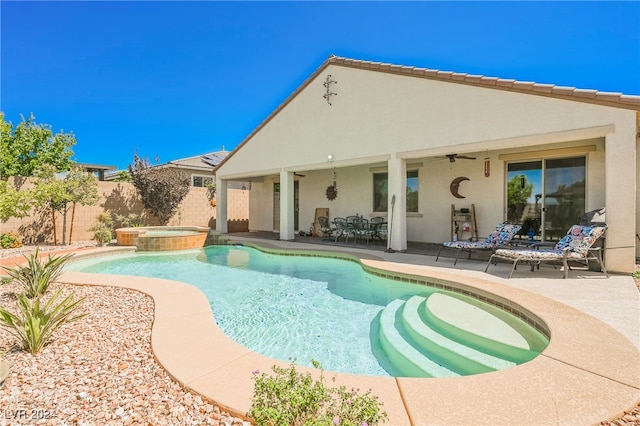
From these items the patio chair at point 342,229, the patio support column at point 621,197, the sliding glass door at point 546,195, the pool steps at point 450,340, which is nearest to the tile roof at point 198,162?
the patio chair at point 342,229

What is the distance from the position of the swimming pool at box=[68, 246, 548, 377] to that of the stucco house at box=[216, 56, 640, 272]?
3820mm

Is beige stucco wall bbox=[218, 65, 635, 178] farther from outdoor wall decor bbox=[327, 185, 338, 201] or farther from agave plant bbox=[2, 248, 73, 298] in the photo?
agave plant bbox=[2, 248, 73, 298]

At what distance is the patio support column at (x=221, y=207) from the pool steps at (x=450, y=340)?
12.7m

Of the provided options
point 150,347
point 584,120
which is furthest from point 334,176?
point 150,347

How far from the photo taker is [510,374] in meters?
2.56

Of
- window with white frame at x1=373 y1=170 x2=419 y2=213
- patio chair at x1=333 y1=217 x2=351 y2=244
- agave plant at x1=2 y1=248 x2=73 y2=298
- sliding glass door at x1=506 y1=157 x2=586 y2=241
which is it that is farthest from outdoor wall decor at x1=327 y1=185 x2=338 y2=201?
agave plant at x1=2 y1=248 x2=73 y2=298

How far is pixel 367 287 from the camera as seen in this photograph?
6805mm

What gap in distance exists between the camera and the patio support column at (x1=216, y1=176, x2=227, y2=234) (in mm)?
16172

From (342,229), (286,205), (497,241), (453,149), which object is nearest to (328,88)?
(286,205)

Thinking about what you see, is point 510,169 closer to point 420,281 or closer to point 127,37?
point 420,281

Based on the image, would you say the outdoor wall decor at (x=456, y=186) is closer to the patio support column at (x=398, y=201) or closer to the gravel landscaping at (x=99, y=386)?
the patio support column at (x=398, y=201)

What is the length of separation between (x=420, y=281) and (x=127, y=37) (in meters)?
14.5

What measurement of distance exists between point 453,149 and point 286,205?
7.08 meters

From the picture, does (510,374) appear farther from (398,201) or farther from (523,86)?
(398,201)
